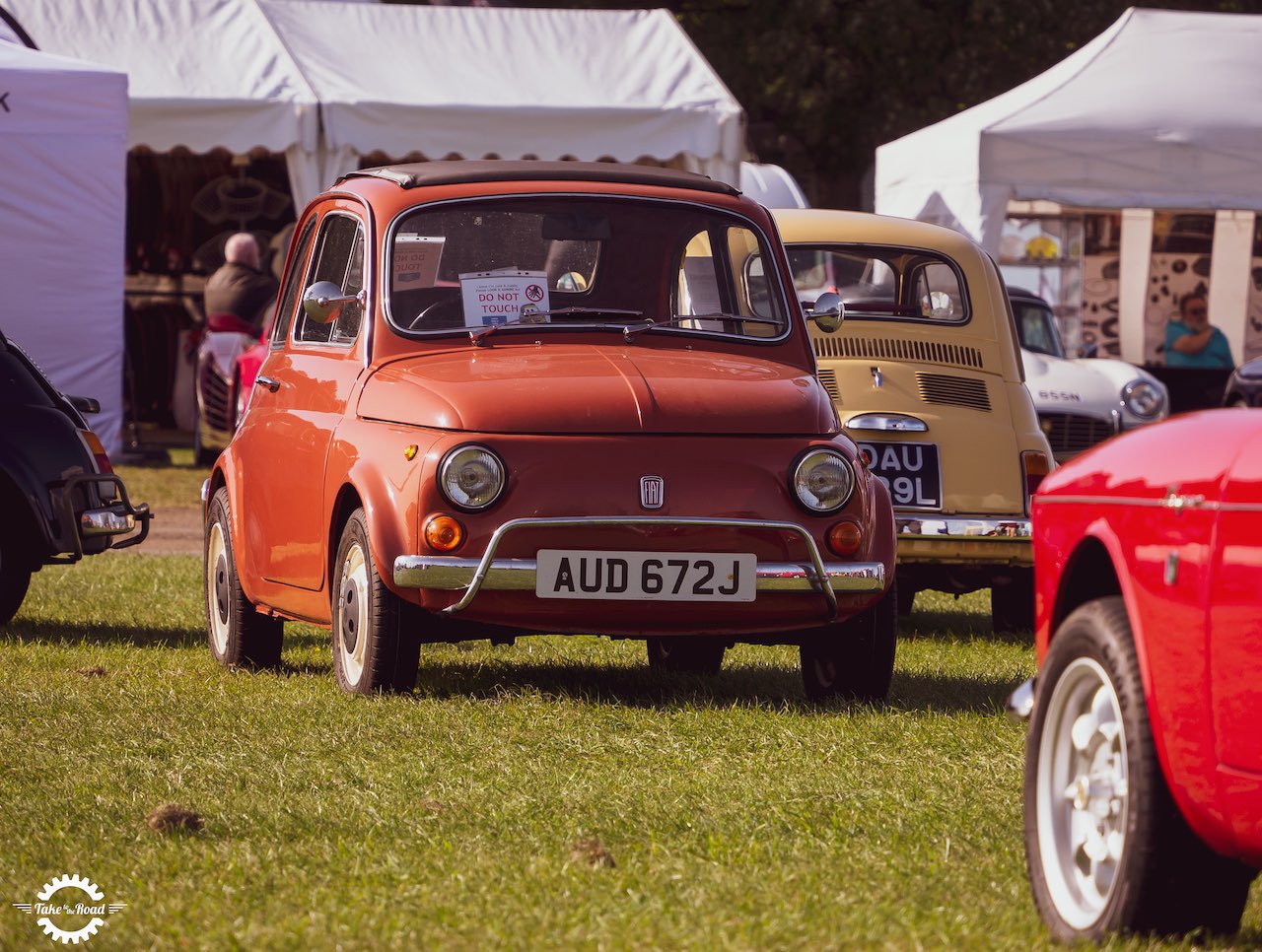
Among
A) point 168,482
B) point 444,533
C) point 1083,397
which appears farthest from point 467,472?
point 168,482

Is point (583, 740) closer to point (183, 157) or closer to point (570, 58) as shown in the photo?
point (570, 58)

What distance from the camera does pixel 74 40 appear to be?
62.1 feet

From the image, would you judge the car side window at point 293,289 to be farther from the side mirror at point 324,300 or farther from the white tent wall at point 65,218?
the white tent wall at point 65,218

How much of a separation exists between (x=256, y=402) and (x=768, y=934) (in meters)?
4.52

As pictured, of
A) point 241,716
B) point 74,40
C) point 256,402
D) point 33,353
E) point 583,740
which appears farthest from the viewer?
point 74,40

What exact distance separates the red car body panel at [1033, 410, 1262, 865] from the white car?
36.0 feet

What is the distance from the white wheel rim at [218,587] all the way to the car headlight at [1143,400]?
8.60 m

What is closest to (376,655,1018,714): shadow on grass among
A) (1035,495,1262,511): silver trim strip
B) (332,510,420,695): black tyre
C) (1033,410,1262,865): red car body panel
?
(332,510,420,695): black tyre

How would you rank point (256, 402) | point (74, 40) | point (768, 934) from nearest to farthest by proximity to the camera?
point (768, 934) → point (256, 402) → point (74, 40)

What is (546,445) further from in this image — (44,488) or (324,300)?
(44,488)

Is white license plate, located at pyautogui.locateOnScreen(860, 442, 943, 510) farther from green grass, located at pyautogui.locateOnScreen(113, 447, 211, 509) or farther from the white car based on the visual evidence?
green grass, located at pyautogui.locateOnScreen(113, 447, 211, 509)

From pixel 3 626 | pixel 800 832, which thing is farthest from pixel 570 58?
pixel 800 832

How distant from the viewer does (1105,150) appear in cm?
1697

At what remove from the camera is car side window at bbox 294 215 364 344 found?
24.6 ft
